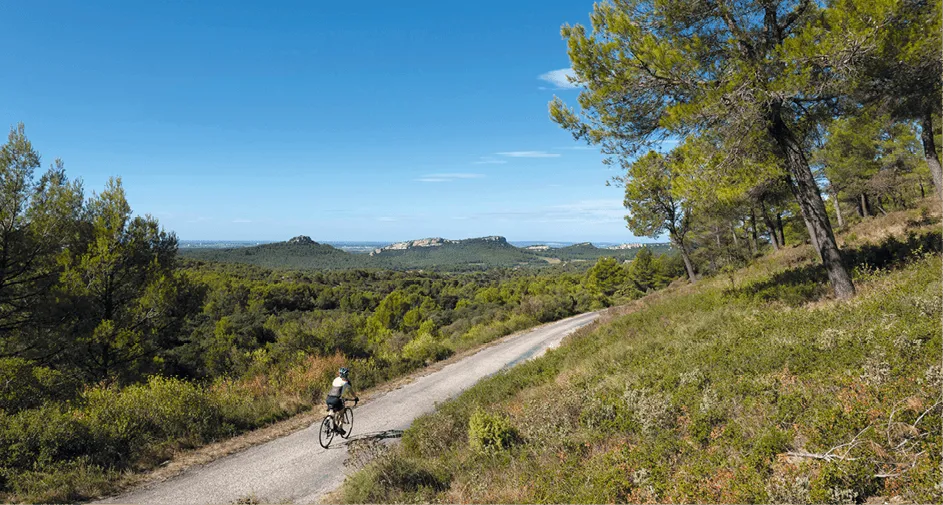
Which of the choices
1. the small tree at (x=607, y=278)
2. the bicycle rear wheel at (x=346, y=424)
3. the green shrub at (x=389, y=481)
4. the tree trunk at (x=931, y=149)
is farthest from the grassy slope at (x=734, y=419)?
the small tree at (x=607, y=278)

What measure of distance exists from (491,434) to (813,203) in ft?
31.4

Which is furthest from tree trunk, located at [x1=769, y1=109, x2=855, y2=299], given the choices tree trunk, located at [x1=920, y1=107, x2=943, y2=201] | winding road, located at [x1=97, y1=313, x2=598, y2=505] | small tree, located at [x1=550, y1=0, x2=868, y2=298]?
tree trunk, located at [x1=920, y1=107, x2=943, y2=201]

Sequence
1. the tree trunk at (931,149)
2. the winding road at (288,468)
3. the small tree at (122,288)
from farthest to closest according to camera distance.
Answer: the tree trunk at (931,149), the small tree at (122,288), the winding road at (288,468)

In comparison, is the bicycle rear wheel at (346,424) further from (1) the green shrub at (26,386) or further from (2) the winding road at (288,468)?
(1) the green shrub at (26,386)

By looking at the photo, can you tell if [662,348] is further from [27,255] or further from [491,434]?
[27,255]

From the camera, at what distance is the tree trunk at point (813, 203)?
985cm

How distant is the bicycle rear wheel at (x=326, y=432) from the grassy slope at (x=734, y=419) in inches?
93.3

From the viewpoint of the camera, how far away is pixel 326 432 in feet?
34.8

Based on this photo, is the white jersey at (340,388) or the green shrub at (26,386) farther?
the white jersey at (340,388)

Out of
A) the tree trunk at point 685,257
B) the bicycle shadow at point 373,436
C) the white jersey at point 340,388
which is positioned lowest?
the bicycle shadow at point 373,436

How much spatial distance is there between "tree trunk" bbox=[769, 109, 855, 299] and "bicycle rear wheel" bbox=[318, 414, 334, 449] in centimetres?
1304

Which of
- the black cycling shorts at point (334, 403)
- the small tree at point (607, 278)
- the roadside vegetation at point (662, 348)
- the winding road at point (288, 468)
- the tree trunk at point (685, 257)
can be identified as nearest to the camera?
the roadside vegetation at point (662, 348)

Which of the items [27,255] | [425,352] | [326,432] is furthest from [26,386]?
[425,352]

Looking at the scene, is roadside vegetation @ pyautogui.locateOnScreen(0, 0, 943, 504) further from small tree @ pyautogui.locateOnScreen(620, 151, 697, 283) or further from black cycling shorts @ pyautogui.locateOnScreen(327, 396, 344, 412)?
small tree @ pyautogui.locateOnScreen(620, 151, 697, 283)
